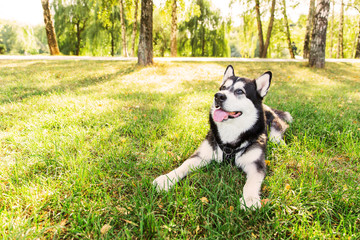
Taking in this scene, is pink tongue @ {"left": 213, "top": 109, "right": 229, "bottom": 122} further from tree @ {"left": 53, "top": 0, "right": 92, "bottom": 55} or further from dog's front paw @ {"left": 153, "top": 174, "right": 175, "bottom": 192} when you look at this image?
tree @ {"left": 53, "top": 0, "right": 92, "bottom": 55}

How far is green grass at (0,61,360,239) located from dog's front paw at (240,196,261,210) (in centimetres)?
5

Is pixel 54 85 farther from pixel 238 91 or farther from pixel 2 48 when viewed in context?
pixel 2 48

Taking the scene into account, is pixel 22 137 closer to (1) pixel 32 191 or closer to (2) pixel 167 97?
(1) pixel 32 191

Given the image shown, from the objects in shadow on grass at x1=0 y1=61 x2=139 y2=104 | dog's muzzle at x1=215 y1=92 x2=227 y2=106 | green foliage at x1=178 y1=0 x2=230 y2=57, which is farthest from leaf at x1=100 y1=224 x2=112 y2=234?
green foliage at x1=178 y1=0 x2=230 y2=57

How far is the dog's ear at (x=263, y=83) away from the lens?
2.69m

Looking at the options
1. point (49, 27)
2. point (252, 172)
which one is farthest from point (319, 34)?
point (49, 27)

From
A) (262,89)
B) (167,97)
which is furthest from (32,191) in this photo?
(167,97)

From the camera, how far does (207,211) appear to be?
6.24ft

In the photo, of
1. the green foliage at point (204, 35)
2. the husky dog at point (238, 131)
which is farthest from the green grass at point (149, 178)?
the green foliage at point (204, 35)

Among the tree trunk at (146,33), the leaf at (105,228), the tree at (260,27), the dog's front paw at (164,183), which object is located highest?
the tree at (260,27)

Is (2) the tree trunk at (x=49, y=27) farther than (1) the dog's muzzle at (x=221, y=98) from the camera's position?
Yes

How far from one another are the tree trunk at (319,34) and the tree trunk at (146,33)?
8100mm

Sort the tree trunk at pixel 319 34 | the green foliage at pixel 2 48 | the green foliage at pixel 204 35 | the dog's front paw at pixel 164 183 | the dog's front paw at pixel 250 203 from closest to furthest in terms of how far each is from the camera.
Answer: the dog's front paw at pixel 250 203 < the dog's front paw at pixel 164 183 < the tree trunk at pixel 319 34 < the green foliage at pixel 204 35 < the green foliage at pixel 2 48

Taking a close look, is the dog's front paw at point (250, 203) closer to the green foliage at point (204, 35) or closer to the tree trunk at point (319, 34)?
the tree trunk at point (319, 34)
